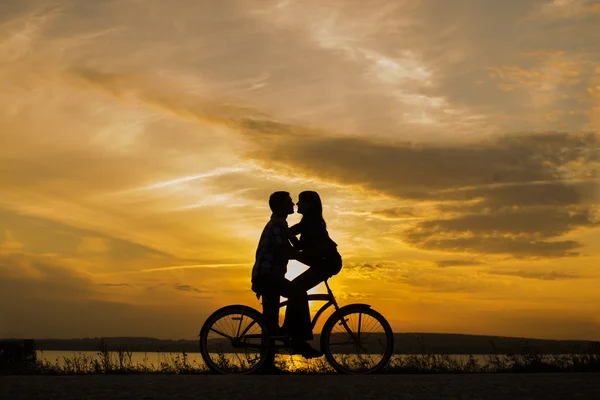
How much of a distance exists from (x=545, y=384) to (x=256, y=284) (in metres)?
4.04

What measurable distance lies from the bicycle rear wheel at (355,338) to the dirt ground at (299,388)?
66.4 inches

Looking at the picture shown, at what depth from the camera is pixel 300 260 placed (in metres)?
10.0

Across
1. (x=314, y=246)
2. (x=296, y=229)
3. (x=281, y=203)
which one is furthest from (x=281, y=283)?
(x=281, y=203)

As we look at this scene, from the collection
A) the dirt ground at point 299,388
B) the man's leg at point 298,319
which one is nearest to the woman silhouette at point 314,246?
the man's leg at point 298,319

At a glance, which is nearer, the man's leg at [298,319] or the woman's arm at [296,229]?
the man's leg at [298,319]

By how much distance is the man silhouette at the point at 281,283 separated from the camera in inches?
392

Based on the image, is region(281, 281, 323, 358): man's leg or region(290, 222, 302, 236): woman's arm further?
region(290, 222, 302, 236): woman's arm

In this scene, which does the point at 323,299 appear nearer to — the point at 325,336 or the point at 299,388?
the point at 325,336

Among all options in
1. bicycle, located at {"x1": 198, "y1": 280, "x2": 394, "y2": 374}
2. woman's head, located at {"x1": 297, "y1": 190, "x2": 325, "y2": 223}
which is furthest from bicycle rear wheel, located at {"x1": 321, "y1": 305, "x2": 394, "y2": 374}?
woman's head, located at {"x1": 297, "y1": 190, "x2": 325, "y2": 223}

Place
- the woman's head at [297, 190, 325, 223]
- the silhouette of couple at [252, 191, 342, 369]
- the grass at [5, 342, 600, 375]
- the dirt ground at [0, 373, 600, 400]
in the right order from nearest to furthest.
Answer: the dirt ground at [0, 373, 600, 400]
the silhouette of couple at [252, 191, 342, 369]
the woman's head at [297, 190, 325, 223]
the grass at [5, 342, 600, 375]

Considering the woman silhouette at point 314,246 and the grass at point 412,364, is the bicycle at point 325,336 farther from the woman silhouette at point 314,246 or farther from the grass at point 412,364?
the grass at point 412,364

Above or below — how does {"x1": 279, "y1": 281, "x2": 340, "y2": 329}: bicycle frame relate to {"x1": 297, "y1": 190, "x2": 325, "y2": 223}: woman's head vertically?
below

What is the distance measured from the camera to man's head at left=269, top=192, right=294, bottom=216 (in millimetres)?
10172

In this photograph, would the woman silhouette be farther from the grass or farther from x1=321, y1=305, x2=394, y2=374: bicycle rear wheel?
the grass
